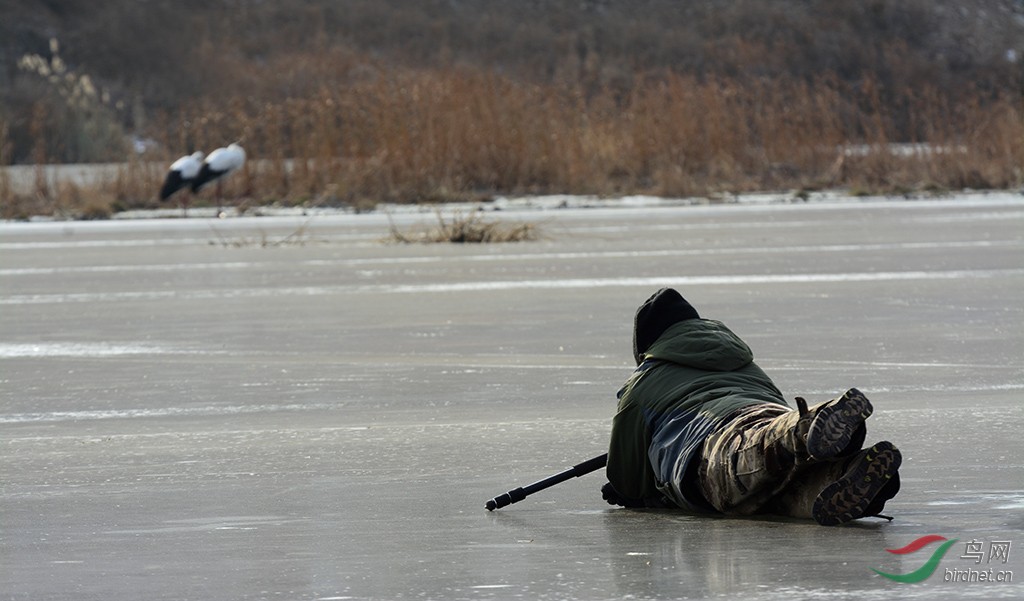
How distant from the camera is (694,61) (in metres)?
48.9

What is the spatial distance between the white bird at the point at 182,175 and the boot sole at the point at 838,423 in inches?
695

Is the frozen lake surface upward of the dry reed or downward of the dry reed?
downward

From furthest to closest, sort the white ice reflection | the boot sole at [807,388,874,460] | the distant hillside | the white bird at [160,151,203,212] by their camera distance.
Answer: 1. the distant hillside
2. the white bird at [160,151,203,212]
3. the white ice reflection
4. the boot sole at [807,388,874,460]

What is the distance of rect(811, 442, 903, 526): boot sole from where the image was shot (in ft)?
12.6

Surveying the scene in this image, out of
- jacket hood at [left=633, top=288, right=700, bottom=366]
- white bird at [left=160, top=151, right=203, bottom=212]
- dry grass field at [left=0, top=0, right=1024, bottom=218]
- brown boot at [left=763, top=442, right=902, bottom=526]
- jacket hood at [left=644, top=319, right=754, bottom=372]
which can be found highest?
dry grass field at [left=0, top=0, right=1024, bottom=218]

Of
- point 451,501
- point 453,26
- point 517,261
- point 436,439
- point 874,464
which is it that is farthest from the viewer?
point 453,26

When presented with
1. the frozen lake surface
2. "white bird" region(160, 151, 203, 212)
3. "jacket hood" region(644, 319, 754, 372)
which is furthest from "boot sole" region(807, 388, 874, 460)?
"white bird" region(160, 151, 203, 212)

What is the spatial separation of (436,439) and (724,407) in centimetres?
160

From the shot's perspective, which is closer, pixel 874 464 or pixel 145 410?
pixel 874 464

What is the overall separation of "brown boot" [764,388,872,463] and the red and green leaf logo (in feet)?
0.90

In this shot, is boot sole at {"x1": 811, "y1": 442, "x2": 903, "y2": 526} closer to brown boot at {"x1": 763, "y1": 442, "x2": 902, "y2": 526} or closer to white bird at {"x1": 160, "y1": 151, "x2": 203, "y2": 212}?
brown boot at {"x1": 763, "y1": 442, "x2": 902, "y2": 526}

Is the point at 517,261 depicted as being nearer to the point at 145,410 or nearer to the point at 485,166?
the point at 145,410

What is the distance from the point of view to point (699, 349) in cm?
462

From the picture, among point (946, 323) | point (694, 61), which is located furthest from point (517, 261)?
point (694, 61)
